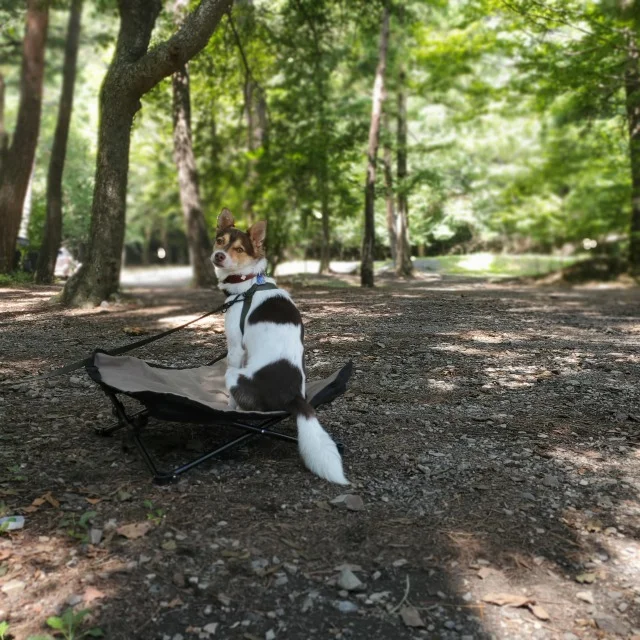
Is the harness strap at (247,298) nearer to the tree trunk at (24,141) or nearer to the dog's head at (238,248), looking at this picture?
the dog's head at (238,248)

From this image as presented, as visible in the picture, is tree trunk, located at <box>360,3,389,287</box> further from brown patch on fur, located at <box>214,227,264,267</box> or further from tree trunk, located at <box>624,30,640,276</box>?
brown patch on fur, located at <box>214,227,264,267</box>

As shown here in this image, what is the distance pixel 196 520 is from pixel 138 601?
588 millimetres

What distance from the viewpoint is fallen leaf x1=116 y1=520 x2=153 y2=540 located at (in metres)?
2.76

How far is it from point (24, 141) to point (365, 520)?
1479cm

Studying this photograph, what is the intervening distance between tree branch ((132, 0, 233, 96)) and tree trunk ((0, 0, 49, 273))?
718 cm

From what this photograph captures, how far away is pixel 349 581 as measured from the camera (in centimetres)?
250

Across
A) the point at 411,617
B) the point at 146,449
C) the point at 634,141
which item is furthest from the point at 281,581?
the point at 634,141

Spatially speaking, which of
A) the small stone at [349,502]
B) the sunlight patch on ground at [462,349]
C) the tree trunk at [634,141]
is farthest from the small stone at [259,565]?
the tree trunk at [634,141]

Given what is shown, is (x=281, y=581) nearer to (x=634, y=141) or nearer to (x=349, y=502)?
(x=349, y=502)

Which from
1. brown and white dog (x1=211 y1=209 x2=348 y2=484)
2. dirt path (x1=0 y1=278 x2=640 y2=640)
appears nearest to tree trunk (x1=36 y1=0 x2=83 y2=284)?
dirt path (x1=0 y1=278 x2=640 y2=640)

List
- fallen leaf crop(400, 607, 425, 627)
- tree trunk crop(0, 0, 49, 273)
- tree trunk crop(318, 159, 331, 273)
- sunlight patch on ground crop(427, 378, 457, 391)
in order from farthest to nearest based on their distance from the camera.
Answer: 1. tree trunk crop(318, 159, 331, 273)
2. tree trunk crop(0, 0, 49, 273)
3. sunlight patch on ground crop(427, 378, 457, 391)
4. fallen leaf crop(400, 607, 425, 627)

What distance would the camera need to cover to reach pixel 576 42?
1429 centimetres

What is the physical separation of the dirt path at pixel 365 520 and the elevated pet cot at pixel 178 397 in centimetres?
16

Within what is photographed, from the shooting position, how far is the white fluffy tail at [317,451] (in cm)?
329
